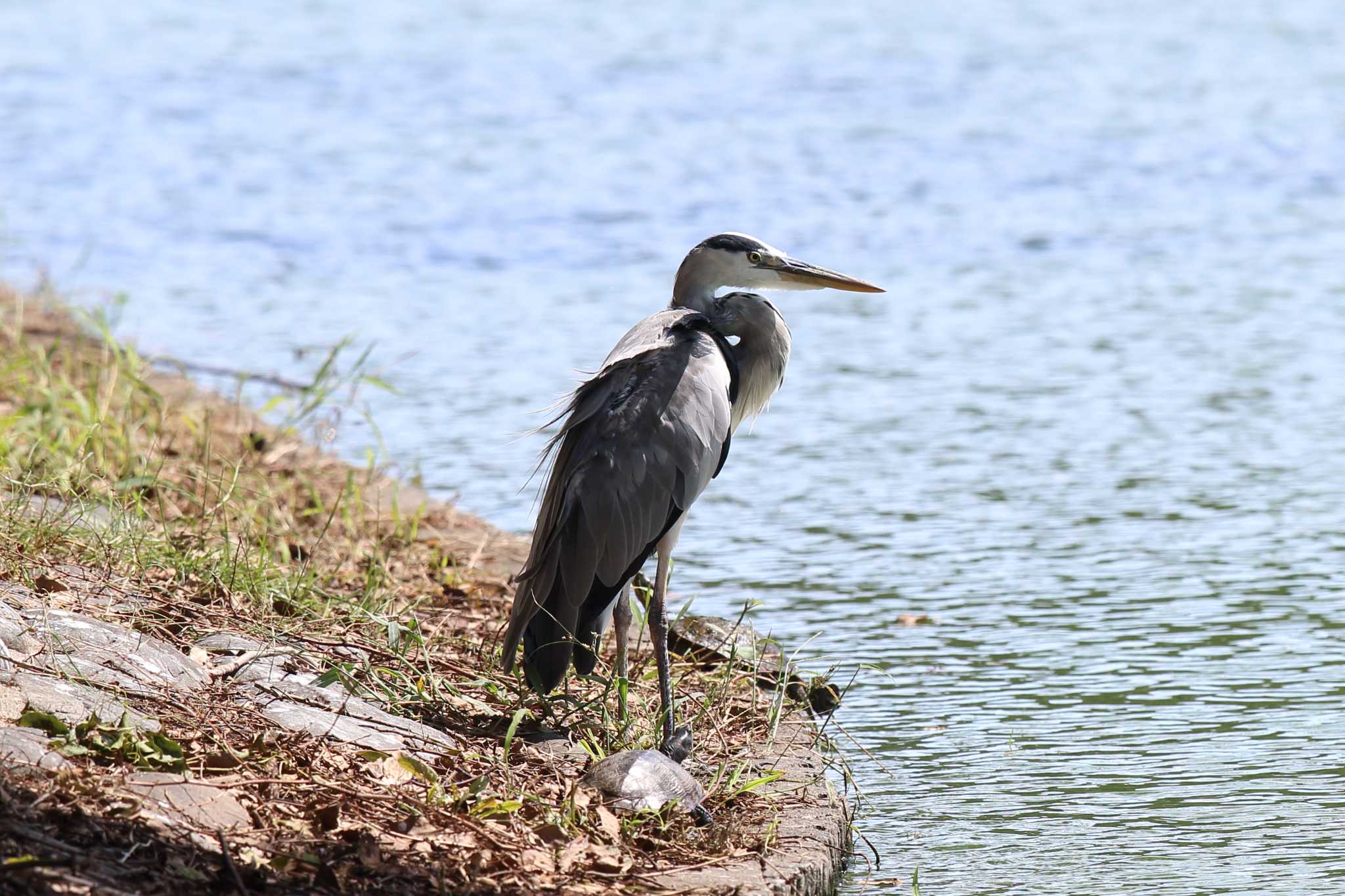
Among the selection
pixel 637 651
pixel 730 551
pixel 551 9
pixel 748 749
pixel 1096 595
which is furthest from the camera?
pixel 551 9

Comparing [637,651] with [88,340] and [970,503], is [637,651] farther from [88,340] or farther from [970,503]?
[88,340]

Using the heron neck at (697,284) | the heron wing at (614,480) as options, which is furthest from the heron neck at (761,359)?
the heron wing at (614,480)

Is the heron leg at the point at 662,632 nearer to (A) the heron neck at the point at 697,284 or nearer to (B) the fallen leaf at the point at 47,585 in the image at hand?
(A) the heron neck at the point at 697,284

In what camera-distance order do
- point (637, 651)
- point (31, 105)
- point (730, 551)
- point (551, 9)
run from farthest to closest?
point (551, 9)
point (31, 105)
point (730, 551)
point (637, 651)

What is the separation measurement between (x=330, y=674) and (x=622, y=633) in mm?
888

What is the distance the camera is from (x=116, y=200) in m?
14.7

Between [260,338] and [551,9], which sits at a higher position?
[551,9]

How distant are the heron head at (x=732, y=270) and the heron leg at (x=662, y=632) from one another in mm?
909

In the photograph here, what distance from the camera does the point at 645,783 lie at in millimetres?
4098

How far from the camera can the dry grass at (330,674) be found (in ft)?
11.2

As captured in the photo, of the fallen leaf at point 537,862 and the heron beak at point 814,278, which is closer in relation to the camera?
the fallen leaf at point 537,862

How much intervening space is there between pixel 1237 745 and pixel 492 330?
20.9 ft

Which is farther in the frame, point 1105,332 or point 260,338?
point 260,338


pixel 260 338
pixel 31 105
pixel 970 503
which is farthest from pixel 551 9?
pixel 970 503
